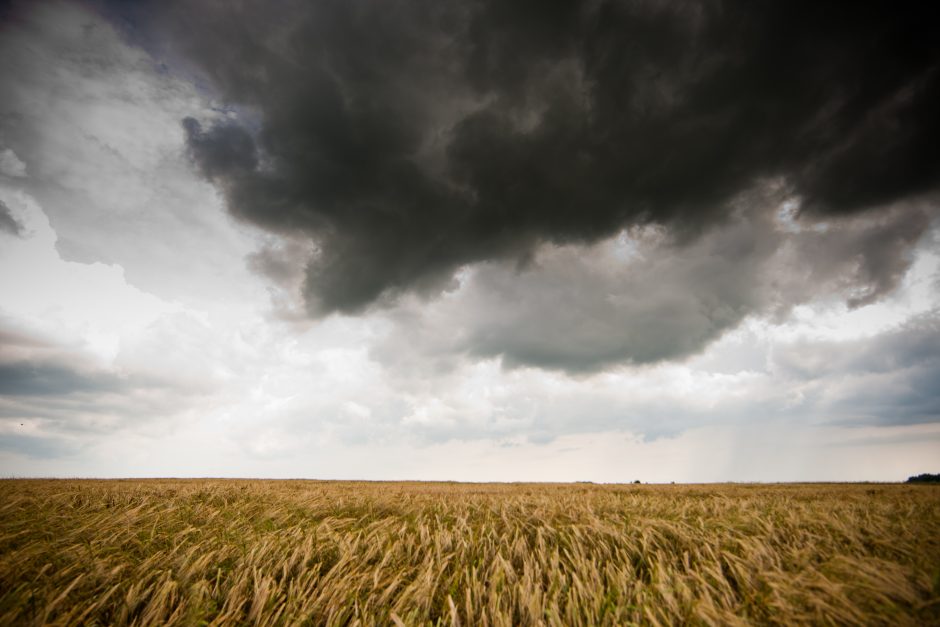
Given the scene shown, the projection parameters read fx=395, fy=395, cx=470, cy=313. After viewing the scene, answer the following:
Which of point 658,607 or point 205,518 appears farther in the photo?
point 205,518

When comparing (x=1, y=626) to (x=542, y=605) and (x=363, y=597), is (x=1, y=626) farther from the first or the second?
(x=542, y=605)

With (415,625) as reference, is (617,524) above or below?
above

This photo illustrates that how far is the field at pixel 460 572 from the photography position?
120 inches

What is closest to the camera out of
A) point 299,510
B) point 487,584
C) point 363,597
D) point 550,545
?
point 363,597

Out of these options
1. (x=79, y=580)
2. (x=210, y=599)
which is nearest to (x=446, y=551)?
(x=210, y=599)

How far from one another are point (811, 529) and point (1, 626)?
28.5ft

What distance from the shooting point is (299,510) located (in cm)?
764

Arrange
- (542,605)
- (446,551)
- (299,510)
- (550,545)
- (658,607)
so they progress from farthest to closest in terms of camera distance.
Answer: (299,510) < (550,545) < (446,551) < (542,605) < (658,607)

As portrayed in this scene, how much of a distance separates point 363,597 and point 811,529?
6.20 m

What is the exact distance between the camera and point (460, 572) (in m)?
4.25

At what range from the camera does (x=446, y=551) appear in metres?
5.00

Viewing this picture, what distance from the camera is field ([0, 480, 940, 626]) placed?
3.05 meters

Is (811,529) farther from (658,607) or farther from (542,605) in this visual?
(542,605)

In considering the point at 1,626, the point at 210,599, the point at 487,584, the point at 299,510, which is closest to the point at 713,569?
the point at 487,584
